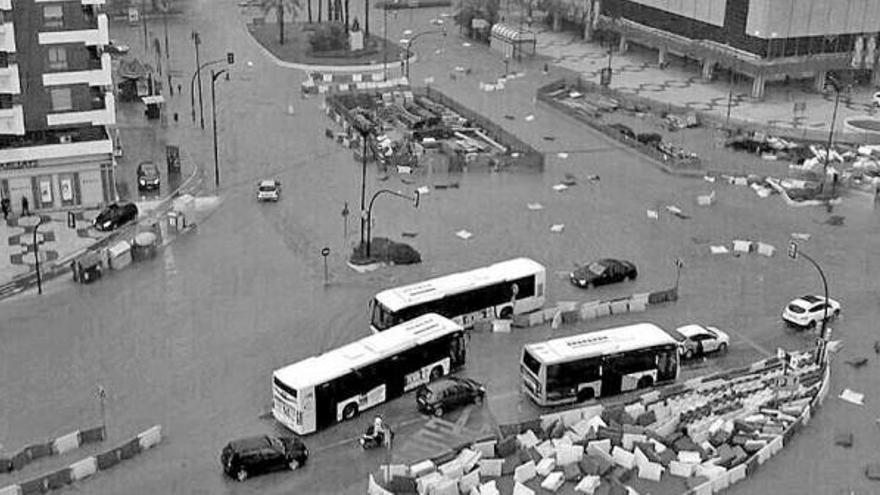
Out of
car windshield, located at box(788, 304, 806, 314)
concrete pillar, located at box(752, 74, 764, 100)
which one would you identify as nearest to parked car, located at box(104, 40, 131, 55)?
concrete pillar, located at box(752, 74, 764, 100)

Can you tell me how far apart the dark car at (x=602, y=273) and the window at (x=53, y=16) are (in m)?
27.1

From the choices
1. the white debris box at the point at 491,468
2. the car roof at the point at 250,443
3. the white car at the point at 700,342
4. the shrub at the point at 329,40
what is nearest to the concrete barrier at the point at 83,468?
the car roof at the point at 250,443

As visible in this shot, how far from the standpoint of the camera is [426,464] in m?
30.7

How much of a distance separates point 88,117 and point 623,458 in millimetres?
33508

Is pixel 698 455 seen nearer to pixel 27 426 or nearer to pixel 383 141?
pixel 27 426

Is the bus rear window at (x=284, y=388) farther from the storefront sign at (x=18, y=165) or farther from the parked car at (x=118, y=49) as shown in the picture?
the parked car at (x=118, y=49)

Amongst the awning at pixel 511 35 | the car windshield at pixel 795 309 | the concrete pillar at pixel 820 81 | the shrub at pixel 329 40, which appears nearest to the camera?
the car windshield at pixel 795 309

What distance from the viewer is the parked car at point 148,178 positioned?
55.2 meters

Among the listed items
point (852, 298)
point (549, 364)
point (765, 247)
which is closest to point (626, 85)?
point (765, 247)

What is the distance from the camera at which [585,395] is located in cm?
3553

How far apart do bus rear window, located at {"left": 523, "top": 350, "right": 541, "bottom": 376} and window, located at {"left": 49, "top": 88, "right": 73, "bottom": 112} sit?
28.9 m

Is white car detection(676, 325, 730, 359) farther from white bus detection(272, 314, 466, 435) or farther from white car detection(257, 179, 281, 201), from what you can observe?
white car detection(257, 179, 281, 201)

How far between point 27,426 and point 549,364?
53.3 ft

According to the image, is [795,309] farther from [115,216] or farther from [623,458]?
[115,216]
